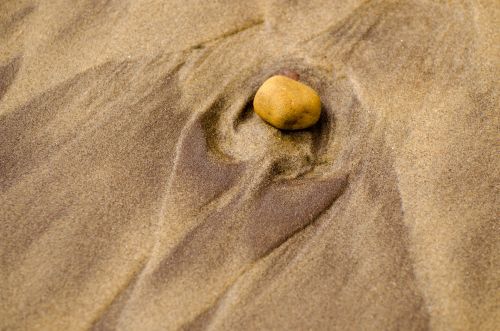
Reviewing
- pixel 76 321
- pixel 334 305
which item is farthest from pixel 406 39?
pixel 76 321

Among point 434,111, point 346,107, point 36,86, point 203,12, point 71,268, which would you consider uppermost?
point 36,86

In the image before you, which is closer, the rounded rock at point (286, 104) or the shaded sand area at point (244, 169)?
the shaded sand area at point (244, 169)

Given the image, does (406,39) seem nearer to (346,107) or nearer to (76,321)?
(346,107)

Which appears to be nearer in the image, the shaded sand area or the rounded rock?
the shaded sand area
